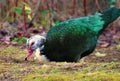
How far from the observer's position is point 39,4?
39.9 ft

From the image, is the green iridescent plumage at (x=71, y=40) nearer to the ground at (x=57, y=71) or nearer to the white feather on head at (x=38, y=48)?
the white feather on head at (x=38, y=48)

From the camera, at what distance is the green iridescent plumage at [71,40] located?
22.9ft

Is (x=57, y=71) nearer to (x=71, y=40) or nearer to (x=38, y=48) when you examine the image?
(x=71, y=40)

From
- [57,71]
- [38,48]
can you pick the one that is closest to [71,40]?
[38,48]

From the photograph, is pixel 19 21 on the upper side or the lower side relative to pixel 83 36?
lower

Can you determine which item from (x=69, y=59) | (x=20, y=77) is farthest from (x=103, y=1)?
(x=20, y=77)

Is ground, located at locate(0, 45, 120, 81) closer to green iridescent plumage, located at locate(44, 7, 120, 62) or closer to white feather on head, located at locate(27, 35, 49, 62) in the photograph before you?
white feather on head, located at locate(27, 35, 49, 62)

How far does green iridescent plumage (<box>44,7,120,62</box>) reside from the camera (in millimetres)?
→ 6984

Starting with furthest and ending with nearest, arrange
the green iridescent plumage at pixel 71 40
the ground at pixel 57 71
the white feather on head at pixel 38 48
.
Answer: the white feather on head at pixel 38 48, the green iridescent plumage at pixel 71 40, the ground at pixel 57 71

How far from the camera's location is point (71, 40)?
700 cm

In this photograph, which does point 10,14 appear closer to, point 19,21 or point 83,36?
point 19,21

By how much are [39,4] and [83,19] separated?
4.85 metres

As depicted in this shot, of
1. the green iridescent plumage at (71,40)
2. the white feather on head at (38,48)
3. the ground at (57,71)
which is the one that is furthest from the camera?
the white feather on head at (38,48)

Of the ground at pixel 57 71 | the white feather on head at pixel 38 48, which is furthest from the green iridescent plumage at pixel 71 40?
the ground at pixel 57 71
